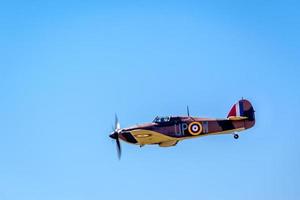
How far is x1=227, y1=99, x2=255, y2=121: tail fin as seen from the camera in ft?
287

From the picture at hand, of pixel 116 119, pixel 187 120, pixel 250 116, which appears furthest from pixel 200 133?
pixel 116 119

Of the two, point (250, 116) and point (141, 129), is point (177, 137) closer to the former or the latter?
point (141, 129)

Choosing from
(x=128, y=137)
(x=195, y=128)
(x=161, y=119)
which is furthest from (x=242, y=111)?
(x=128, y=137)

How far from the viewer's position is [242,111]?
8838cm

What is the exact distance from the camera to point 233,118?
86750 mm

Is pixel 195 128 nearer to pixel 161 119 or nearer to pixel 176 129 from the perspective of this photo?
pixel 176 129

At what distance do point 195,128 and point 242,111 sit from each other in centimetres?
829

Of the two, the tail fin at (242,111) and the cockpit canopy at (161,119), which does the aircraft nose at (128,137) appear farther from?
the tail fin at (242,111)

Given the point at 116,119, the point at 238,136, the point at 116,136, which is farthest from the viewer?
the point at 116,119

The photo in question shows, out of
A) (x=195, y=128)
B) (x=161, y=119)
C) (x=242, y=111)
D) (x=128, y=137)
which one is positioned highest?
(x=242, y=111)

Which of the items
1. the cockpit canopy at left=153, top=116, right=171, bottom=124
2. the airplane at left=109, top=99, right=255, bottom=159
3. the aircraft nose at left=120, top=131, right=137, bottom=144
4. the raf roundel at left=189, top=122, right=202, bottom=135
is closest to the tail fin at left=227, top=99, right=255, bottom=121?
the airplane at left=109, top=99, right=255, bottom=159

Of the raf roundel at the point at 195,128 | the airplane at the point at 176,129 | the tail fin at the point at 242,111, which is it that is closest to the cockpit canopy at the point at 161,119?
the airplane at the point at 176,129

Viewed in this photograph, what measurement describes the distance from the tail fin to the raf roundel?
5.24 meters

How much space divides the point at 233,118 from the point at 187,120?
22.6ft
